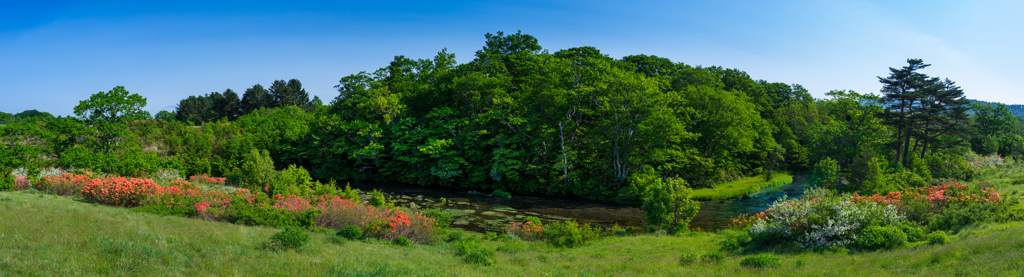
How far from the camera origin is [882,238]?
13125mm

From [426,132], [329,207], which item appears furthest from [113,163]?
[426,132]

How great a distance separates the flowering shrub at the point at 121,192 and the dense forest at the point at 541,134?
8.12 meters

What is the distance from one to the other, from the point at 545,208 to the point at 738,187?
20.2m

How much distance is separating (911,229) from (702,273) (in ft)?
27.7

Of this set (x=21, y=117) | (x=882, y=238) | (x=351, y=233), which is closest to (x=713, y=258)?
(x=882, y=238)

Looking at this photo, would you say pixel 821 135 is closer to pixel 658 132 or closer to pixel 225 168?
pixel 658 132

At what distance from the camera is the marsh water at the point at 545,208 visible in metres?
25.1

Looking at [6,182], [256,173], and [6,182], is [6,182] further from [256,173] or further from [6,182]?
[256,173]

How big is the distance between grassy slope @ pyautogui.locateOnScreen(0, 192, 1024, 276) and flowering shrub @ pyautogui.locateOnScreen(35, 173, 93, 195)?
326 inches

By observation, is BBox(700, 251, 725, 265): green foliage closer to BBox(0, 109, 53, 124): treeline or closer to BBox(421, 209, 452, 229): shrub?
BBox(421, 209, 452, 229): shrub

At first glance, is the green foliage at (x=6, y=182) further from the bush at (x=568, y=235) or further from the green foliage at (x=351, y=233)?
the bush at (x=568, y=235)

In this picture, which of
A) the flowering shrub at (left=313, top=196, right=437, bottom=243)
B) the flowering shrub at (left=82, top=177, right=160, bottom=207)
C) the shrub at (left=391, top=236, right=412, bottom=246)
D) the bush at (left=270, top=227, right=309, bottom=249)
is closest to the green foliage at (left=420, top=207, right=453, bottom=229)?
the flowering shrub at (left=313, top=196, right=437, bottom=243)

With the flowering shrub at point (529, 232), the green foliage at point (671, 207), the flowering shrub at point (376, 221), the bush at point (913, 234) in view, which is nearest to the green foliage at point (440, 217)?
the flowering shrub at point (376, 221)

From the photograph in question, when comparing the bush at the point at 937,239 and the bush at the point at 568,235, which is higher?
the bush at the point at 937,239
